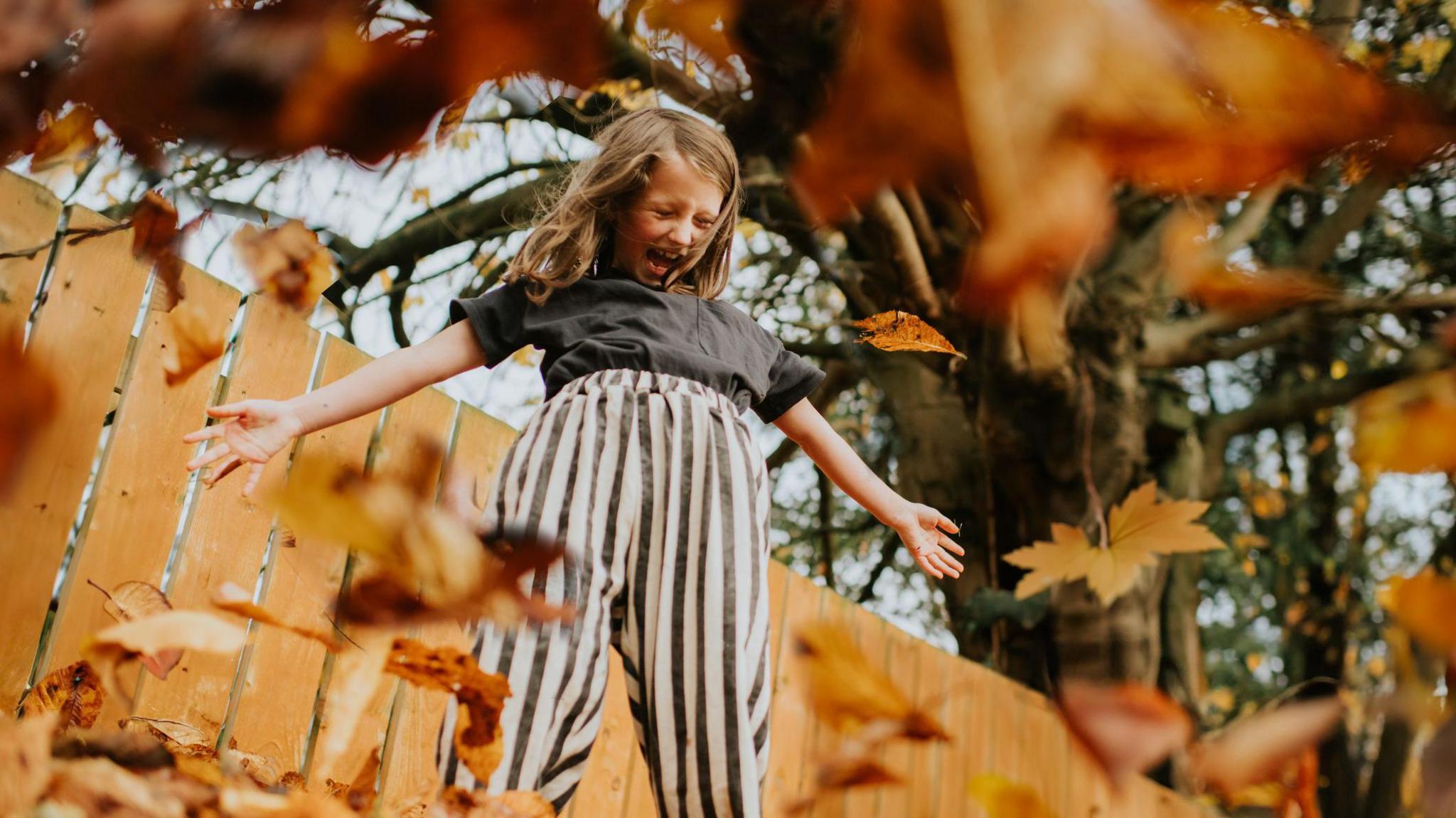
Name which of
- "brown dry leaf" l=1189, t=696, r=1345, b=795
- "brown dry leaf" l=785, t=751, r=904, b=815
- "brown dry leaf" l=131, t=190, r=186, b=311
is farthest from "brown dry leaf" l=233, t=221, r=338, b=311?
"brown dry leaf" l=1189, t=696, r=1345, b=795

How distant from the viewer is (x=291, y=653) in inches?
58.8

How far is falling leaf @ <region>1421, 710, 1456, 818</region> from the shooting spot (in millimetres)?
264

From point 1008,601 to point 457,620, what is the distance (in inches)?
107

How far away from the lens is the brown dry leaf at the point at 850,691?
1.92 ft

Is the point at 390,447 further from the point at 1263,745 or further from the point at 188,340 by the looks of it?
the point at 1263,745

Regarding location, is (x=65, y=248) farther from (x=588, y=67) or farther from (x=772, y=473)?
(x=772, y=473)

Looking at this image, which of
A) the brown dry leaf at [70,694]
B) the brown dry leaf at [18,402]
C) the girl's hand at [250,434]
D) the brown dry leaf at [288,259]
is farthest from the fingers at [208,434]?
the brown dry leaf at [18,402]

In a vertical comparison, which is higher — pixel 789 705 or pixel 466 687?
pixel 789 705

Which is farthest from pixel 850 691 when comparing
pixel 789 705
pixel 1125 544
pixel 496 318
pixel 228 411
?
pixel 789 705

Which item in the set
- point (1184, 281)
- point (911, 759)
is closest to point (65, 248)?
point (1184, 281)

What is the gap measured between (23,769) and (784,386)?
0.96m

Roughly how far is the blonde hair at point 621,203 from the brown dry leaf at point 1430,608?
997 millimetres

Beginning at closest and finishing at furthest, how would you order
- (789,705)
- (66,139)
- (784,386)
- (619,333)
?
(66,139), (619,333), (784,386), (789,705)

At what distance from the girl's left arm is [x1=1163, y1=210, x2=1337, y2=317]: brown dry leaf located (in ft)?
2.54
